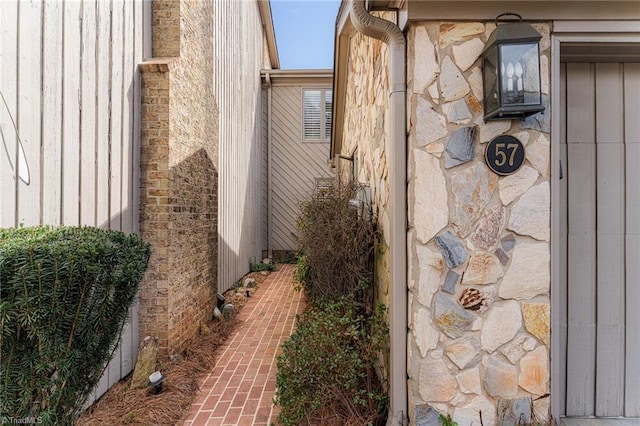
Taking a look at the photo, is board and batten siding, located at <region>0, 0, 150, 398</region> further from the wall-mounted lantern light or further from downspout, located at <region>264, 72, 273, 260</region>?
downspout, located at <region>264, 72, 273, 260</region>

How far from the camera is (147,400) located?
2.63m

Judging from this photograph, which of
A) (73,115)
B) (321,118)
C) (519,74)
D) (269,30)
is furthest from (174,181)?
(269,30)

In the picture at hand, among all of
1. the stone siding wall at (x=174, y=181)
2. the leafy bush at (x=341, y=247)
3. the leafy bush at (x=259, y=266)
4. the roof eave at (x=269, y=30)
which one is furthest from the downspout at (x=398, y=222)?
the roof eave at (x=269, y=30)

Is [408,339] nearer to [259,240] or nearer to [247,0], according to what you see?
[259,240]

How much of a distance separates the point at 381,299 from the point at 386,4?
6.89 ft

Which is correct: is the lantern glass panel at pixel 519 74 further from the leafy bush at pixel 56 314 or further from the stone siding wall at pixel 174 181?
the stone siding wall at pixel 174 181

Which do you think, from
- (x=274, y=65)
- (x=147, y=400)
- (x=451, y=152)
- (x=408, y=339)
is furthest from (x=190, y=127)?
(x=274, y=65)

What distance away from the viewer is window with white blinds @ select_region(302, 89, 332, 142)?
9.68m

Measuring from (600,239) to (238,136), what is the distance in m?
6.25

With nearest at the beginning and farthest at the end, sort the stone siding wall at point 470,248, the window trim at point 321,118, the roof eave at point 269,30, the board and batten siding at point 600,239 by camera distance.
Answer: the stone siding wall at point 470,248
the board and batten siding at point 600,239
the window trim at point 321,118
the roof eave at point 269,30

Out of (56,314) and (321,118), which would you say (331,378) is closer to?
(56,314)

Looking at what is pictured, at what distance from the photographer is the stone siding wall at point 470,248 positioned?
195 cm

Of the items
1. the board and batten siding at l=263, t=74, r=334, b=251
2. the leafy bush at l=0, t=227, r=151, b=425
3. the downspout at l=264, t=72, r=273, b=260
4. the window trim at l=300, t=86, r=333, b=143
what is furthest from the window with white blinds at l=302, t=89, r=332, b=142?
the leafy bush at l=0, t=227, r=151, b=425

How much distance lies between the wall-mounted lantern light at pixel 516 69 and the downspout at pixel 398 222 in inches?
19.9
